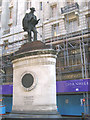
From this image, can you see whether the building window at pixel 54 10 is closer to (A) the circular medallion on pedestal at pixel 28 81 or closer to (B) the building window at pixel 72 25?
(B) the building window at pixel 72 25

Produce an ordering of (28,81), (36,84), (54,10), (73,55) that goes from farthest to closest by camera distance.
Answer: (54,10) < (73,55) < (28,81) < (36,84)

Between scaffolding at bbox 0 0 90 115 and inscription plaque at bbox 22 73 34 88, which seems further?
scaffolding at bbox 0 0 90 115

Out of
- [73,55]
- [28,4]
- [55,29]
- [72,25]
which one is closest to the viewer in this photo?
[73,55]

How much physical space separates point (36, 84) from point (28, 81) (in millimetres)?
499

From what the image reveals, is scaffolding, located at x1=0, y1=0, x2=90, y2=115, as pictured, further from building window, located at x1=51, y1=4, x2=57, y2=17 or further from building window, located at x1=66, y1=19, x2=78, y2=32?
building window, located at x1=51, y1=4, x2=57, y2=17

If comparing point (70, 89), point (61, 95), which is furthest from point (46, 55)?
point (61, 95)

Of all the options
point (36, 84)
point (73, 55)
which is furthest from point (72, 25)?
point (36, 84)

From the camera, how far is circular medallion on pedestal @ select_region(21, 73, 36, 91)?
28.8 ft

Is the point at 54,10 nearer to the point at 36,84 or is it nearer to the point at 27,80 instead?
the point at 27,80

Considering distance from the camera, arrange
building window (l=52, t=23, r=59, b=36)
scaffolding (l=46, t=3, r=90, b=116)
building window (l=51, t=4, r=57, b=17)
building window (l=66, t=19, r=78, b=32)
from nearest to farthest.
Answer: scaffolding (l=46, t=3, r=90, b=116), building window (l=66, t=19, r=78, b=32), building window (l=52, t=23, r=59, b=36), building window (l=51, t=4, r=57, b=17)

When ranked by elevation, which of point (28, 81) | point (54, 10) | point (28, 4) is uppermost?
point (28, 4)

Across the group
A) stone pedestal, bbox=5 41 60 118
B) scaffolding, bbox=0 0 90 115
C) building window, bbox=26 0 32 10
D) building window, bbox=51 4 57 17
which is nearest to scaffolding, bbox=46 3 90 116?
scaffolding, bbox=0 0 90 115

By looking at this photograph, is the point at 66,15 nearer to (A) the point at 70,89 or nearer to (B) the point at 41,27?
(B) the point at 41,27

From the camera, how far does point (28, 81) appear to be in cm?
895
